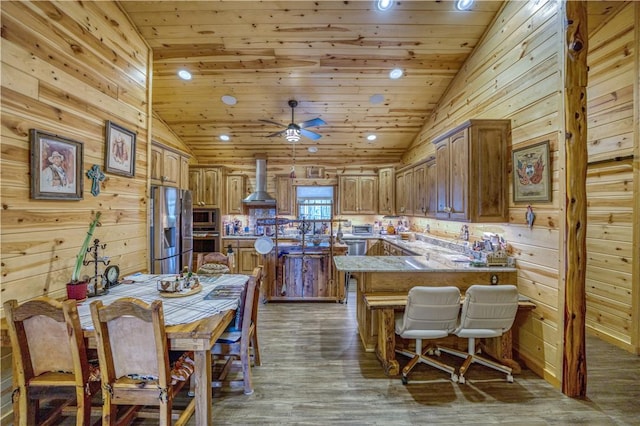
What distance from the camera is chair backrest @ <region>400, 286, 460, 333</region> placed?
241 cm

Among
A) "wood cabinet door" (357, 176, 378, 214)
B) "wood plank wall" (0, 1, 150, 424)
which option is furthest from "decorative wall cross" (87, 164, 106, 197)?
"wood cabinet door" (357, 176, 378, 214)

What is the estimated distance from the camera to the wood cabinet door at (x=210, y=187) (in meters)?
6.18

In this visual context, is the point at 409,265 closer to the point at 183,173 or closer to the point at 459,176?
the point at 459,176

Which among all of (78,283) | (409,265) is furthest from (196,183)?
(409,265)

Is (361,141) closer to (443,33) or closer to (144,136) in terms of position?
(443,33)

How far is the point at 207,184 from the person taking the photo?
243 inches

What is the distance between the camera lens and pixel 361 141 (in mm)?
6152

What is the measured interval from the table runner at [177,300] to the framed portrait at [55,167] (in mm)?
885

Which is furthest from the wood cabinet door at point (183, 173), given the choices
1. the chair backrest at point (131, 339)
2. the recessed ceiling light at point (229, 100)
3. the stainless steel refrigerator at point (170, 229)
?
the chair backrest at point (131, 339)

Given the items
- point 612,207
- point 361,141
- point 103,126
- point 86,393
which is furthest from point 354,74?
point 86,393

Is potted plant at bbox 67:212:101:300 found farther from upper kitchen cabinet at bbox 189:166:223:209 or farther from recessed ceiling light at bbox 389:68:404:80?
recessed ceiling light at bbox 389:68:404:80

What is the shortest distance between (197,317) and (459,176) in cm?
306

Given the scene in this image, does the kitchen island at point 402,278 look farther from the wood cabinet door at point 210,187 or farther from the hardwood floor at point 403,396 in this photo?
the wood cabinet door at point 210,187

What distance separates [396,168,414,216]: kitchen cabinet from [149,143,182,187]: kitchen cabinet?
413cm
